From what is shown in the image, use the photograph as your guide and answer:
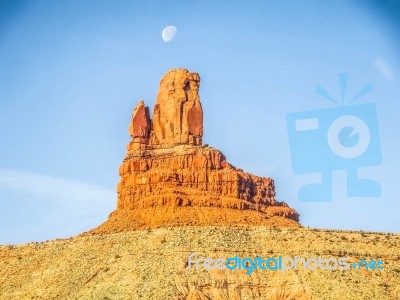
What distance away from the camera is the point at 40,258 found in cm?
11731

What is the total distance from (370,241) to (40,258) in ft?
119

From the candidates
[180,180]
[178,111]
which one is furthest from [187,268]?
[178,111]

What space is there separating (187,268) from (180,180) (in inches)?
1166

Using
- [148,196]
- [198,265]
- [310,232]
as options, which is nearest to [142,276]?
[198,265]

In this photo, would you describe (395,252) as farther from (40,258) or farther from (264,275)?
(40,258)

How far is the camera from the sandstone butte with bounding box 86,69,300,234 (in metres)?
130

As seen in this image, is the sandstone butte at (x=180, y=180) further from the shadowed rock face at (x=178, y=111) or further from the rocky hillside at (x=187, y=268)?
the rocky hillside at (x=187, y=268)

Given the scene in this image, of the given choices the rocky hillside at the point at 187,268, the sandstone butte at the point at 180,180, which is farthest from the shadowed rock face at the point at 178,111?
the rocky hillside at the point at 187,268

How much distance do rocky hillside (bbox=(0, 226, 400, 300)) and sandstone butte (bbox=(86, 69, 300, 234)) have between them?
39.0ft

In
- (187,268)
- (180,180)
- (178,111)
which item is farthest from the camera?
(178,111)

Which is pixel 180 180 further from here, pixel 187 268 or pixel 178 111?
pixel 187 268

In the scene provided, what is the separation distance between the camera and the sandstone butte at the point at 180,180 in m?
130

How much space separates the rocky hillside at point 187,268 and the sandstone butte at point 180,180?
39.0 ft

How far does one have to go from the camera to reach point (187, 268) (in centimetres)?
10600
